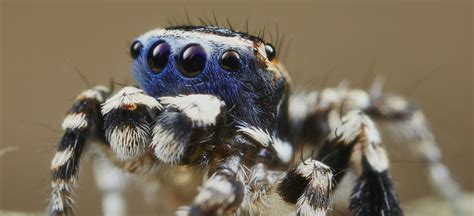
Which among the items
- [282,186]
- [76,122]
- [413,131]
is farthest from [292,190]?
[413,131]

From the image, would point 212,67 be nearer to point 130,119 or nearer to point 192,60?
point 192,60

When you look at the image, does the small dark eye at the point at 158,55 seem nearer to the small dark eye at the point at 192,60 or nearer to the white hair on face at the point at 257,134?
the small dark eye at the point at 192,60

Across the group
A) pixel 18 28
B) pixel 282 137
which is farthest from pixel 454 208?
pixel 18 28

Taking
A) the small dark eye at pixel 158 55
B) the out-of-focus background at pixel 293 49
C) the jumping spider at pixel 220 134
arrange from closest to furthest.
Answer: the jumping spider at pixel 220 134 < the small dark eye at pixel 158 55 < the out-of-focus background at pixel 293 49

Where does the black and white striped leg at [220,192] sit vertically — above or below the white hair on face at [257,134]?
below

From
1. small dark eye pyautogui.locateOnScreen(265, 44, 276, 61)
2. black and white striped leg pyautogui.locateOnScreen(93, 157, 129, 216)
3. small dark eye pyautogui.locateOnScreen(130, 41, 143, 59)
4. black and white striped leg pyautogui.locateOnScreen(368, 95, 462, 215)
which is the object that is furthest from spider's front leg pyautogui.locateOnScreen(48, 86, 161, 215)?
black and white striped leg pyautogui.locateOnScreen(368, 95, 462, 215)

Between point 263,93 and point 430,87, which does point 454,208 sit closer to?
point 263,93

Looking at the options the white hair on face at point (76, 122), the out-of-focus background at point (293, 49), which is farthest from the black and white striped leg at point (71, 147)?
the out-of-focus background at point (293, 49)

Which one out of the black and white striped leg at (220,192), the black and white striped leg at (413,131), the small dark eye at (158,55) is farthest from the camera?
the black and white striped leg at (413,131)

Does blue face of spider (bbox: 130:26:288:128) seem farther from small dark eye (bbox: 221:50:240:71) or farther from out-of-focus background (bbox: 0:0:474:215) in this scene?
out-of-focus background (bbox: 0:0:474:215)
